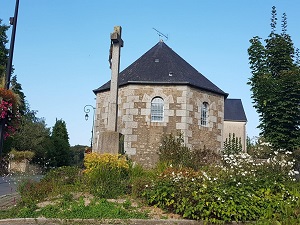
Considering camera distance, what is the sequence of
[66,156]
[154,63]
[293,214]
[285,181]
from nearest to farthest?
1. [293,214]
2. [285,181]
3. [154,63]
4. [66,156]

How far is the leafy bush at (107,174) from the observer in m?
8.84

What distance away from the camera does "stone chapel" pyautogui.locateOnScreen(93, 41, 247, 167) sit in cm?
1922

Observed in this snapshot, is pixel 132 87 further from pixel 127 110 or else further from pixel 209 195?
pixel 209 195

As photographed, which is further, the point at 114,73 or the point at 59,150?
the point at 59,150

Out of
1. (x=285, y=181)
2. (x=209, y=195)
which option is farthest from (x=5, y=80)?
(x=285, y=181)

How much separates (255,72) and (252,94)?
1.20m

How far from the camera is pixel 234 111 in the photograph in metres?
46.3

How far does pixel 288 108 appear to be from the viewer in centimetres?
1806

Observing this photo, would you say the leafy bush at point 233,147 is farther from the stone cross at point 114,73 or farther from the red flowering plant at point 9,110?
the red flowering plant at point 9,110

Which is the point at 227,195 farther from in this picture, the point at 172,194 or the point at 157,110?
the point at 157,110

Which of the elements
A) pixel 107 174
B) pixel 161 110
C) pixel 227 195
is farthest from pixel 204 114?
pixel 227 195

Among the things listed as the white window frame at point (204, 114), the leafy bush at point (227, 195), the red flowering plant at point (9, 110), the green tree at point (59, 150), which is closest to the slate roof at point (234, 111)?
the green tree at point (59, 150)

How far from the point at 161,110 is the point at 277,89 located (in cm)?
569

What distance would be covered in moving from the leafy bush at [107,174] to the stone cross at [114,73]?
4.92 feet
